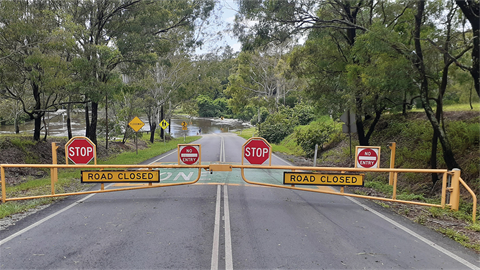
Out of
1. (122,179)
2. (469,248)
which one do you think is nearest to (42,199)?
(122,179)

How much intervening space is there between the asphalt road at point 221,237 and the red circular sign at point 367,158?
1.16m

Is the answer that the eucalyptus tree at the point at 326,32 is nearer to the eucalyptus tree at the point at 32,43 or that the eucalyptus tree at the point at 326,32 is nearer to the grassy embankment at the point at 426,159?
the grassy embankment at the point at 426,159

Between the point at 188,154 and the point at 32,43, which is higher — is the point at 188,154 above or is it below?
below

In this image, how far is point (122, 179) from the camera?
24.6 ft

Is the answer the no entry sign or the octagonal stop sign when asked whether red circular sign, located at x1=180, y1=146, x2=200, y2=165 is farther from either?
the octagonal stop sign

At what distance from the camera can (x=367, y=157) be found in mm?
8180

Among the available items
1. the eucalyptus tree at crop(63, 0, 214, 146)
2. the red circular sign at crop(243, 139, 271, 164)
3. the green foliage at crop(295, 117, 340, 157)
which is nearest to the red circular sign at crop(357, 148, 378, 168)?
the red circular sign at crop(243, 139, 271, 164)

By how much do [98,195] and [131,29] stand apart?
1203 centimetres

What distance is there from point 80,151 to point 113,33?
454 inches

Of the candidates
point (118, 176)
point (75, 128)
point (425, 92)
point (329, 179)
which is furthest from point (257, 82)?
point (75, 128)

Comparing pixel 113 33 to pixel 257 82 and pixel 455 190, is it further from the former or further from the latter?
pixel 257 82

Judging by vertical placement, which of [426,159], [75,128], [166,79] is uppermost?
[166,79]

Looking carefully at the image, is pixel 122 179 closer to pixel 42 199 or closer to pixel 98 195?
pixel 98 195

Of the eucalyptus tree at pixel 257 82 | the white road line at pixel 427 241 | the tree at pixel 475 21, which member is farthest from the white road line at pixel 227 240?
the eucalyptus tree at pixel 257 82
